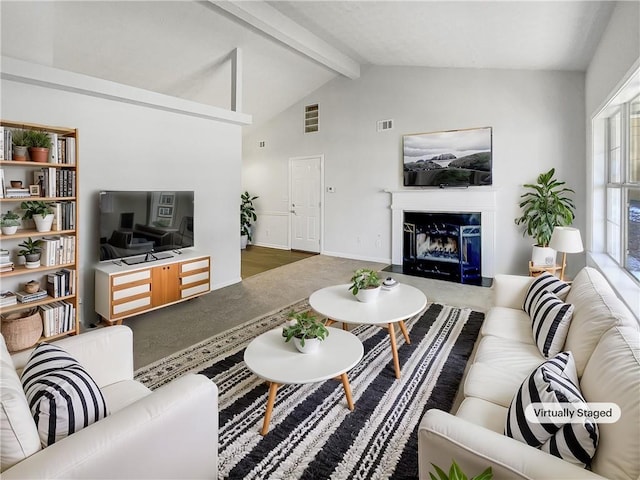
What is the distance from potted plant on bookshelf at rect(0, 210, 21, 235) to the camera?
2.64 metres

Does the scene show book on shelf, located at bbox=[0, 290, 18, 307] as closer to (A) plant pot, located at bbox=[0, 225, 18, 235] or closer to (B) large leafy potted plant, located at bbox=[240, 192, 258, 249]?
(A) plant pot, located at bbox=[0, 225, 18, 235]

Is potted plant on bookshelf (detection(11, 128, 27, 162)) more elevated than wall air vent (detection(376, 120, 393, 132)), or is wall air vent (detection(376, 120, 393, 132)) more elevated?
wall air vent (detection(376, 120, 393, 132))

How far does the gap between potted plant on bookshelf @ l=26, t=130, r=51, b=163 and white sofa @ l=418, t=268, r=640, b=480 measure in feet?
10.5

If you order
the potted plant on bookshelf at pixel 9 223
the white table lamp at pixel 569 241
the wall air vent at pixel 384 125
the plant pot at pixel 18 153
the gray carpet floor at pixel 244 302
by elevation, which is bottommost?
the gray carpet floor at pixel 244 302

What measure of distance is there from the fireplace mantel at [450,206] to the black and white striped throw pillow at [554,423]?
13.5 feet

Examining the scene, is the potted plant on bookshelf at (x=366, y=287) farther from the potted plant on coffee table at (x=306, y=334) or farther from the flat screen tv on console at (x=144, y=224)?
the flat screen tv on console at (x=144, y=224)

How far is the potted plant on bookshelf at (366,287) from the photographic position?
2.77 metres

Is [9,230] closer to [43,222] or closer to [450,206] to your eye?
[43,222]

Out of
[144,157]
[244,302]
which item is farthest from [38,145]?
[244,302]

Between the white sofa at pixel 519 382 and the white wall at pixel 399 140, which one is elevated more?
the white wall at pixel 399 140

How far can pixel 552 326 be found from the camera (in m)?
1.92

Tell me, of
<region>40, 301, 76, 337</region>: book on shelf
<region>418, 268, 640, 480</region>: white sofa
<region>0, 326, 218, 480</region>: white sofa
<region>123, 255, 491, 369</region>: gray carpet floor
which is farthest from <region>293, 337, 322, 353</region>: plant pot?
<region>40, 301, 76, 337</region>: book on shelf

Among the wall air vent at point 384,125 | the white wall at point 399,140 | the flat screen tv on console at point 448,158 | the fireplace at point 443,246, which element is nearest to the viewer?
the white wall at point 399,140

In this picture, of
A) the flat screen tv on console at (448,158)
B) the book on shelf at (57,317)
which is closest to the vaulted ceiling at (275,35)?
the flat screen tv on console at (448,158)
